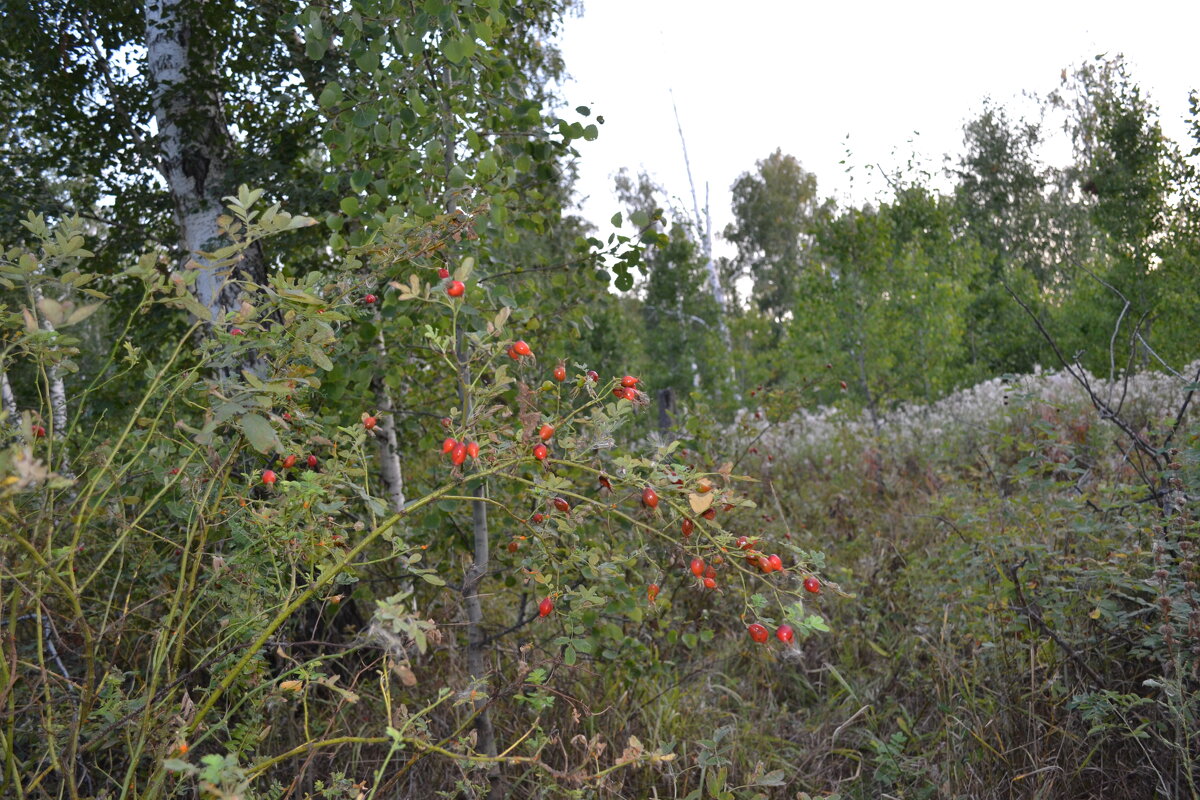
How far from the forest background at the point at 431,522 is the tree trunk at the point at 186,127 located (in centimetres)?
1

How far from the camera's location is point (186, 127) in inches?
128

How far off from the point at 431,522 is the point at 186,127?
2.11 meters

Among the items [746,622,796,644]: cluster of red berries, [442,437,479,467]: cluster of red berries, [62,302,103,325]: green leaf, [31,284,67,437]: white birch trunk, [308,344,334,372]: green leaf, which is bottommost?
[746,622,796,644]: cluster of red berries

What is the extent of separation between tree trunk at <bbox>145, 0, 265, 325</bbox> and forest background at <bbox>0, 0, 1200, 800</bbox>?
13mm

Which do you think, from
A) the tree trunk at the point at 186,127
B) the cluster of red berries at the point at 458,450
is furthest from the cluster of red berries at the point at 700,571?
the tree trunk at the point at 186,127

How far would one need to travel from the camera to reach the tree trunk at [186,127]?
324 cm

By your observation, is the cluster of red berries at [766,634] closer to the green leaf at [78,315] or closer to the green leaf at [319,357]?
the green leaf at [319,357]

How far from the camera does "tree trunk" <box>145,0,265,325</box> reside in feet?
10.6

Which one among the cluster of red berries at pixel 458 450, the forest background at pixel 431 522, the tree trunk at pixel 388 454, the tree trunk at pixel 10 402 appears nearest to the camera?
the cluster of red berries at pixel 458 450

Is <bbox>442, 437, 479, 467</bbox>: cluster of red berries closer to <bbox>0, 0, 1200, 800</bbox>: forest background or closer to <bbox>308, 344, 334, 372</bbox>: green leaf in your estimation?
<bbox>0, 0, 1200, 800</bbox>: forest background

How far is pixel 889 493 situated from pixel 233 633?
446cm

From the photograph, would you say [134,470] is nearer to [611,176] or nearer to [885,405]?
[885,405]

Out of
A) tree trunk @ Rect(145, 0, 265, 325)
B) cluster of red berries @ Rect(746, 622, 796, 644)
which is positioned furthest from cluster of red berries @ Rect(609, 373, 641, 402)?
tree trunk @ Rect(145, 0, 265, 325)

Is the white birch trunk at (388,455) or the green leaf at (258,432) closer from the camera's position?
the green leaf at (258,432)
